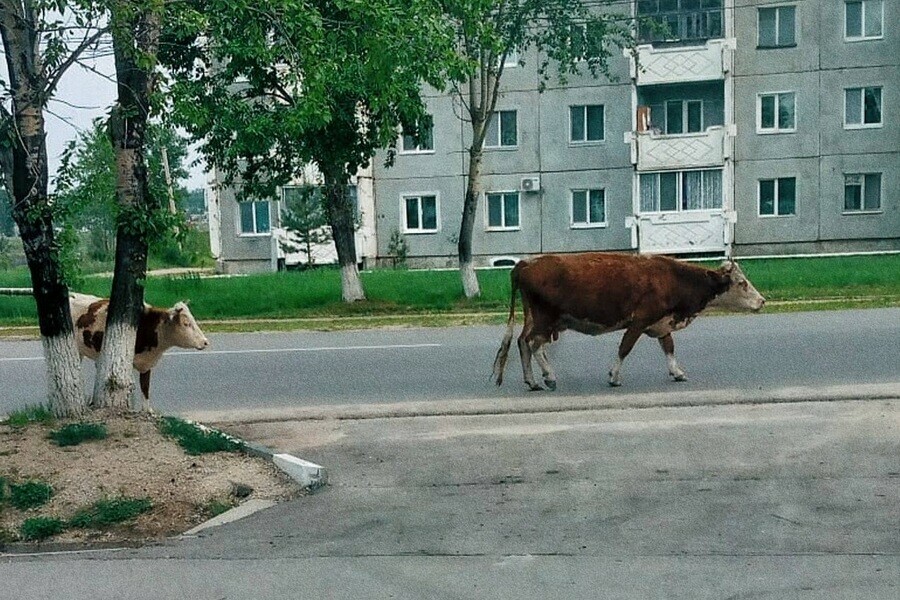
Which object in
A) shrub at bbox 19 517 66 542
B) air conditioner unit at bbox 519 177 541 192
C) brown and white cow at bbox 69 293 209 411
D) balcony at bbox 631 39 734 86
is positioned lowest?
shrub at bbox 19 517 66 542

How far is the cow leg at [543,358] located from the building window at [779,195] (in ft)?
96.5

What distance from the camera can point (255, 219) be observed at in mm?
43812

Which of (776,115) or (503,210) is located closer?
(776,115)

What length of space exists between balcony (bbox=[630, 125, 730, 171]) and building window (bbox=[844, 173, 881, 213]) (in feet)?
15.3

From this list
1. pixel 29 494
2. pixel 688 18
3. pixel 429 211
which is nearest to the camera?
pixel 29 494

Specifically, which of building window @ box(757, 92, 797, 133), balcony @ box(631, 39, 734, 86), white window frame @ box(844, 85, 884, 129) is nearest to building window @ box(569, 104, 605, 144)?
balcony @ box(631, 39, 734, 86)

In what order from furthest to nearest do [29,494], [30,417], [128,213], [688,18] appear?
[688,18] < [30,417] < [128,213] < [29,494]

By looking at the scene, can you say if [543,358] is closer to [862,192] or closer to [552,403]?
[552,403]

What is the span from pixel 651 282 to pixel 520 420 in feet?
9.06

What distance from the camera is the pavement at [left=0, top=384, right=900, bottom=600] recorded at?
5609 millimetres

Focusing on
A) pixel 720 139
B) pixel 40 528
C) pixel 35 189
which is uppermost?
pixel 720 139

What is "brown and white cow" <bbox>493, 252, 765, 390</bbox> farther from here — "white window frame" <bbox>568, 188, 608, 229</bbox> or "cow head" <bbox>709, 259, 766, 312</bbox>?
"white window frame" <bbox>568, 188, 608, 229</bbox>

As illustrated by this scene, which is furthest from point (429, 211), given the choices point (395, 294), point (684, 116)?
point (395, 294)

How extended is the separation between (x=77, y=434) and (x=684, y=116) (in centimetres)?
3408
